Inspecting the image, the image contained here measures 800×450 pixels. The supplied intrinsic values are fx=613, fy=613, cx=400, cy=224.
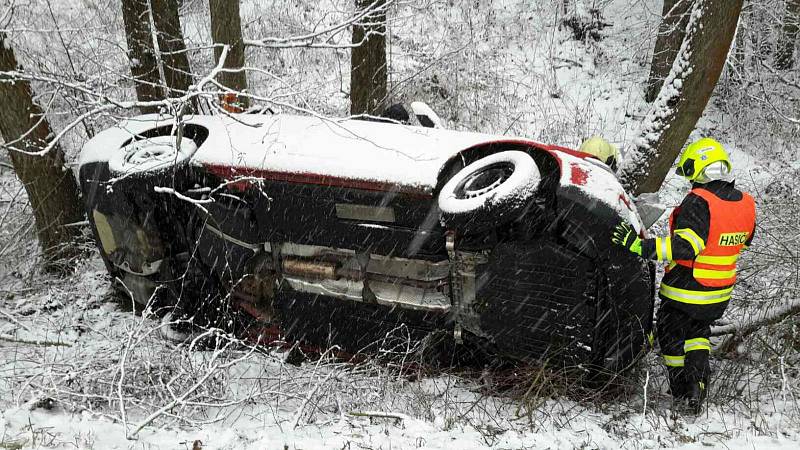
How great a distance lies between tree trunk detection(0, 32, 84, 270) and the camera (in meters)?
4.57

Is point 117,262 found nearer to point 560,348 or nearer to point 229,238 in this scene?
point 229,238

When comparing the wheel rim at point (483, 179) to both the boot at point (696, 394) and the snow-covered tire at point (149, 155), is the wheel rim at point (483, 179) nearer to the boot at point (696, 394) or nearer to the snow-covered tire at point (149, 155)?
the boot at point (696, 394)

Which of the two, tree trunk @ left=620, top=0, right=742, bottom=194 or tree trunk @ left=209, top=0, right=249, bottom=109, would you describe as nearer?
tree trunk @ left=620, top=0, right=742, bottom=194

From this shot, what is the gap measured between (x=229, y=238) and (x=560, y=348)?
2.05m

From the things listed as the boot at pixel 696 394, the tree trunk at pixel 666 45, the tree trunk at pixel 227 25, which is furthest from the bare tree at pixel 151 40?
the tree trunk at pixel 666 45

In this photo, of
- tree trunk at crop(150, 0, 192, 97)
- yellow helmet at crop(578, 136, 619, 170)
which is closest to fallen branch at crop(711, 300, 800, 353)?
yellow helmet at crop(578, 136, 619, 170)

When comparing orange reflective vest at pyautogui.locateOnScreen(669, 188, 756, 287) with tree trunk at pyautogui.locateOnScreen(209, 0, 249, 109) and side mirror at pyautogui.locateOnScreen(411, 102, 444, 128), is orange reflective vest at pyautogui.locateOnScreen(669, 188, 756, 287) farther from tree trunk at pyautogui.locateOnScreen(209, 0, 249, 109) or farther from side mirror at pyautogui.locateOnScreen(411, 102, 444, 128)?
tree trunk at pyautogui.locateOnScreen(209, 0, 249, 109)

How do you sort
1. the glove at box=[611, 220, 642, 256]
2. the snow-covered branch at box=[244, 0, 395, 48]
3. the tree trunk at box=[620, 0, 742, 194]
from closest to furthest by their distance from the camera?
the glove at box=[611, 220, 642, 256] < the snow-covered branch at box=[244, 0, 395, 48] < the tree trunk at box=[620, 0, 742, 194]

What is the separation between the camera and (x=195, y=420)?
2838mm

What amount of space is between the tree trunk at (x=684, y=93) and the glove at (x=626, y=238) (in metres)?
2.33

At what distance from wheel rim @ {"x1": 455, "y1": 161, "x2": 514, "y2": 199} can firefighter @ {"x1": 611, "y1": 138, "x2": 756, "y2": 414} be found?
85 centimetres

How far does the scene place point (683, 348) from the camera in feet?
11.2

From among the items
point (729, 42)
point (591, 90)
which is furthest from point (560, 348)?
point (591, 90)

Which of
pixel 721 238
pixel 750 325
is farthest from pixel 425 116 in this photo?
pixel 750 325
